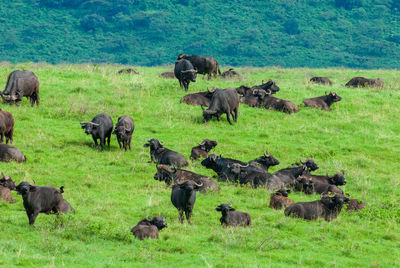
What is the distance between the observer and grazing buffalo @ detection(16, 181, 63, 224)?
43.5 ft

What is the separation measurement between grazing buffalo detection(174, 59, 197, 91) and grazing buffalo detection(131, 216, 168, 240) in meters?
16.3

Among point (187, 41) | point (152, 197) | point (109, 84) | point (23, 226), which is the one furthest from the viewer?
point (187, 41)

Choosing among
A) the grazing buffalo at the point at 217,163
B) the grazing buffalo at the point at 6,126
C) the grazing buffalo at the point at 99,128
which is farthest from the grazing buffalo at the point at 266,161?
the grazing buffalo at the point at 6,126

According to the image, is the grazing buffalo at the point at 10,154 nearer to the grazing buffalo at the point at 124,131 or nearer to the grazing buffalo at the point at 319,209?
the grazing buffalo at the point at 124,131

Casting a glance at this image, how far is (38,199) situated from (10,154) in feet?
17.3

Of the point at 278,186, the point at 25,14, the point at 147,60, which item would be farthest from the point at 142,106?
the point at 25,14

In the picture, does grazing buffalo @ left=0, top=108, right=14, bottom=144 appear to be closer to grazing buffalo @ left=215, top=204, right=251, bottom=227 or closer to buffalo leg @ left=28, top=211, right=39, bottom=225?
buffalo leg @ left=28, top=211, right=39, bottom=225

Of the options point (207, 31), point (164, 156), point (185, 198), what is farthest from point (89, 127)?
point (207, 31)

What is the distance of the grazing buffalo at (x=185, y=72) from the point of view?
29.3 m

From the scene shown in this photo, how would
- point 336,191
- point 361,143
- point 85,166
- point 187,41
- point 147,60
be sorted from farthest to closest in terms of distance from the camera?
1. point 187,41
2. point 147,60
3. point 361,143
4. point 85,166
5. point 336,191

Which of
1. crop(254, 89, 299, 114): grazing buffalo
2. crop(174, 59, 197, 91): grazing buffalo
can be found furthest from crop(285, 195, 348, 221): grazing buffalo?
crop(174, 59, 197, 91): grazing buffalo

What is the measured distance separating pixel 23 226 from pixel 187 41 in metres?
87.1

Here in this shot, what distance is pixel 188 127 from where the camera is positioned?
2405 centimetres

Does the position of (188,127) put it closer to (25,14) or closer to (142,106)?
(142,106)
